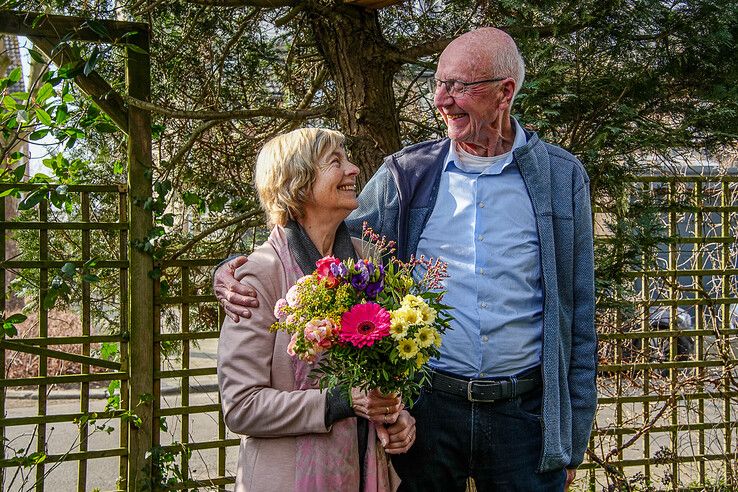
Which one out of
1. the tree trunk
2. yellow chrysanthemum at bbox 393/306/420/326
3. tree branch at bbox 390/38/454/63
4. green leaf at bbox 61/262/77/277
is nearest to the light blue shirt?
yellow chrysanthemum at bbox 393/306/420/326

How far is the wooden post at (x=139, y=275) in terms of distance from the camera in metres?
4.15

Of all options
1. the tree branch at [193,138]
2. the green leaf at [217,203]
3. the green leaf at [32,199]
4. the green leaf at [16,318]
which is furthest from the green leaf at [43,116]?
the green leaf at [217,203]

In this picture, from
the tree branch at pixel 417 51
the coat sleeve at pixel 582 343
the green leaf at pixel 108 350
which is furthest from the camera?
the green leaf at pixel 108 350

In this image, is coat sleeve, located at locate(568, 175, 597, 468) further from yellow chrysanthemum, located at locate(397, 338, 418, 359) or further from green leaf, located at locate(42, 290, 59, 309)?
green leaf, located at locate(42, 290, 59, 309)

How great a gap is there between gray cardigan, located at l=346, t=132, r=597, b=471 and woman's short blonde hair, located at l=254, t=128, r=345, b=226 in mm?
383

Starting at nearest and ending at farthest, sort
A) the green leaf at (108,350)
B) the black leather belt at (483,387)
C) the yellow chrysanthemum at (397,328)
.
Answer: the yellow chrysanthemum at (397,328) < the black leather belt at (483,387) < the green leaf at (108,350)

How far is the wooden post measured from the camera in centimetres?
415

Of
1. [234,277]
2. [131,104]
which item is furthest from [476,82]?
[131,104]

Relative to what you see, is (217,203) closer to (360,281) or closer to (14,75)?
(14,75)

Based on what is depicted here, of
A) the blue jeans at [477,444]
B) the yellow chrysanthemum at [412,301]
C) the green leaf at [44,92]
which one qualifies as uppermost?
the green leaf at [44,92]

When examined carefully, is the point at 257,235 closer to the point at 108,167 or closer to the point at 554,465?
the point at 108,167

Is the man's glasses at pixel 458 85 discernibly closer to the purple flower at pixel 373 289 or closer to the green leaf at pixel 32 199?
the purple flower at pixel 373 289

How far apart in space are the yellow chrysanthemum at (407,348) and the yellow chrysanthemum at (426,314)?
59 mm

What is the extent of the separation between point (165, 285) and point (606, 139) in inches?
93.0
